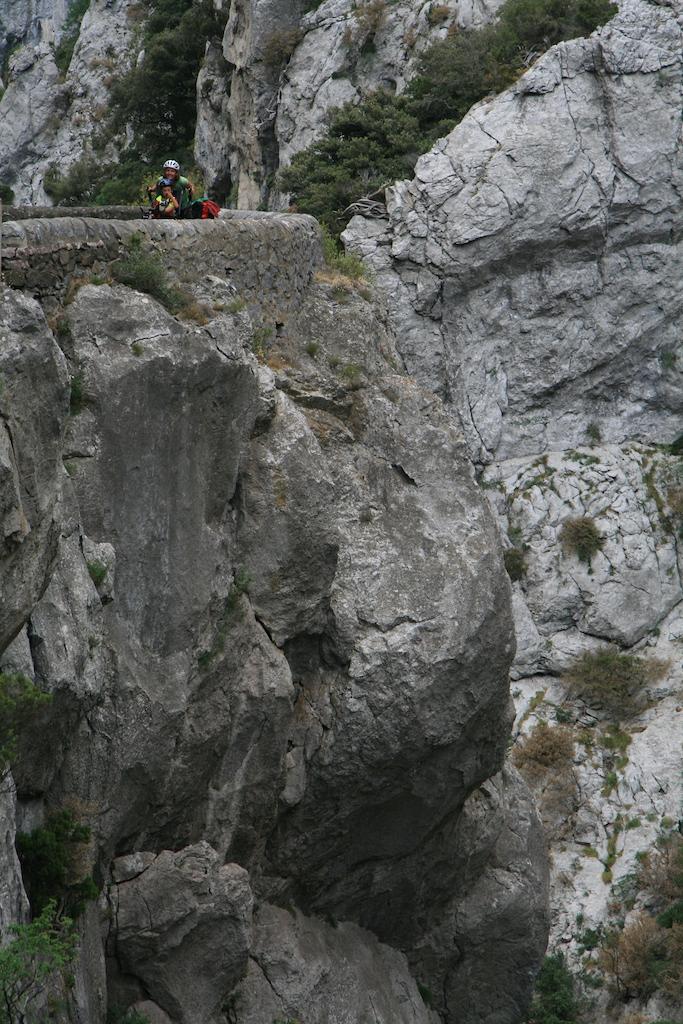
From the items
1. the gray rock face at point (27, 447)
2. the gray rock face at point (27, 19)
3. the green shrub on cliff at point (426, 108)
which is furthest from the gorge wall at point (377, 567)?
the gray rock face at point (27, 19)

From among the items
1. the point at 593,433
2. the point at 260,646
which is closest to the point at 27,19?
the point at 593,433

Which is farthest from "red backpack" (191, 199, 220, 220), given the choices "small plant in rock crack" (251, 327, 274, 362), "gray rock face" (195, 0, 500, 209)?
"gray rock face" (195, 0, 500, 209)

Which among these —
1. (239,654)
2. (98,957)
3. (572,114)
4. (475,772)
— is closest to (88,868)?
(98,957)

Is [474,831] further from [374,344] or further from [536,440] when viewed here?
[536,440]

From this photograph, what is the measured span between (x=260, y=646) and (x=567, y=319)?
63.0ft

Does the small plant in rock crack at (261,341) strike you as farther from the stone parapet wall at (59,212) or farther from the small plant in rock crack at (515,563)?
the small plant in rock crack at (515,563)

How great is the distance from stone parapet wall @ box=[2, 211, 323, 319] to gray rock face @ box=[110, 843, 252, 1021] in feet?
23.8

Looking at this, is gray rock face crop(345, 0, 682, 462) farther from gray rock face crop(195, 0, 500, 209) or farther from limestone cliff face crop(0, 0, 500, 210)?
limestone cliff face crop(0, 0, 500, 210)

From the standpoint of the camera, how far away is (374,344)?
2383 cm

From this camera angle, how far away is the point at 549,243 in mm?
36531

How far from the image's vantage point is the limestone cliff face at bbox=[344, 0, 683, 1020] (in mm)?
35750

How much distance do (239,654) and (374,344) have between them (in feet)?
20.8

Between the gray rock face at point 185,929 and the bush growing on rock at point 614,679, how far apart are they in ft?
54.8

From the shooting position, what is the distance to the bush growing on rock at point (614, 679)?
34.6m
